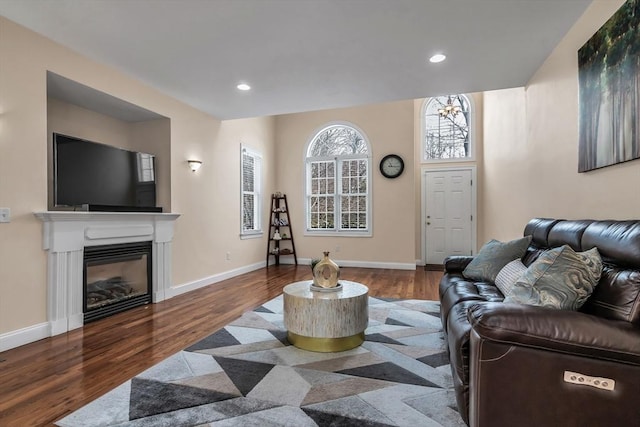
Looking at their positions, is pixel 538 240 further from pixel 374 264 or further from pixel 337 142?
pixel 337 142

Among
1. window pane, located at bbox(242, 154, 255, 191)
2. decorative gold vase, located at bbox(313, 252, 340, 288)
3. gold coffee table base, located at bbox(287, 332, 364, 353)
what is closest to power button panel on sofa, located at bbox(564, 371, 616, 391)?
gold coffee table base, located at bbox(287, 332, 364, 353)

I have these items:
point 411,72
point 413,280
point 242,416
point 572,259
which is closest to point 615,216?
point 572,259

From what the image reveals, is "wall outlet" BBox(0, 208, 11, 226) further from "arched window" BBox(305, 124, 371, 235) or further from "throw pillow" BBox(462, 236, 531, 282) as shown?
"arched window" BBox(305, 124, 371, 235)

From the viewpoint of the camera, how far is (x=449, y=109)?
620 cm

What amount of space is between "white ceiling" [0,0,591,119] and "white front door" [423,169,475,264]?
9.30ft

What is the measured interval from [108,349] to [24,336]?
76 centimetres

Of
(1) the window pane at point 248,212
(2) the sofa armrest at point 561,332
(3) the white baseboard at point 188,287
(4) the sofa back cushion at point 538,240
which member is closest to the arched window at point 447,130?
(3) the white baseboard at point 188,287

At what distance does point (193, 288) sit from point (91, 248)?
5.06 ft

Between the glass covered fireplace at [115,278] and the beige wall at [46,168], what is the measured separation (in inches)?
15.7

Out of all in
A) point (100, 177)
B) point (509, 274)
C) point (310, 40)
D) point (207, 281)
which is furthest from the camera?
point (207, 281)

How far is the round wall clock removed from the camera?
6.25 meters

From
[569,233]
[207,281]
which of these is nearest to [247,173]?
[207,281]

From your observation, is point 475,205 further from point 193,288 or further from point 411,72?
point 193,288

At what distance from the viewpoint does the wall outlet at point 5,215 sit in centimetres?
254
